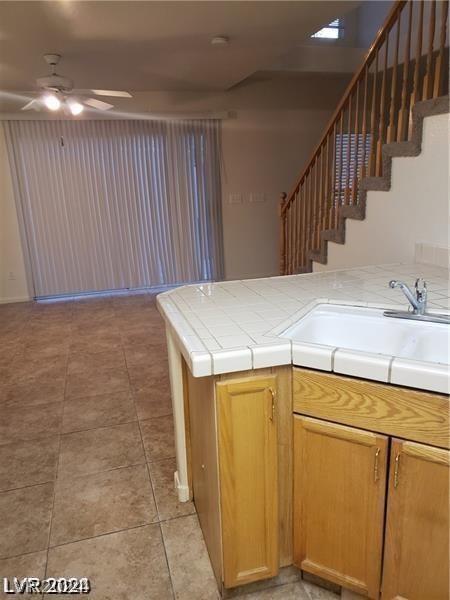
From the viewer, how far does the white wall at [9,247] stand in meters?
5.43

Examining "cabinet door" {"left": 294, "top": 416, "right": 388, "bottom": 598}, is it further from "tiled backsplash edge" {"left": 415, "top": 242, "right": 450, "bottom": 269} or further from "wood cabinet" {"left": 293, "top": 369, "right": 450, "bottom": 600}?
"tiled backsplash edge" {"left": 415, "top": 242, "right": 450, "bottom": 269}

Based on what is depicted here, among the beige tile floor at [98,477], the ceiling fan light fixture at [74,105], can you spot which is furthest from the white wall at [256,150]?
the beige tile floor at [98,477]

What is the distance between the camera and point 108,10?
285 centimetres

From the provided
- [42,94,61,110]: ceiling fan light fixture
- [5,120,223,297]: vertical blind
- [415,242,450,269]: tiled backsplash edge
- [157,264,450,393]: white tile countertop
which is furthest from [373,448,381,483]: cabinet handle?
[5,120,223,297]: vertical blind

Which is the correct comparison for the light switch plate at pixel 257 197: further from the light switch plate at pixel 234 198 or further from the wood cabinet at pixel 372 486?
the wood cabinet at pixel 372 486

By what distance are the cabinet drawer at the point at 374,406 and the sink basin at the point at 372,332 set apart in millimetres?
171

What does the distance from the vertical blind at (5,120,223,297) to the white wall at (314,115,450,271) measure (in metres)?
3.22

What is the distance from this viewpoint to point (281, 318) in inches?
60.1

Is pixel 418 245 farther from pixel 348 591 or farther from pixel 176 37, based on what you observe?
pixel 176 37

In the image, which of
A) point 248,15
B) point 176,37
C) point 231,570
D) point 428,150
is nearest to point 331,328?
point 231,570

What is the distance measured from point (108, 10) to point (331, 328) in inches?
102

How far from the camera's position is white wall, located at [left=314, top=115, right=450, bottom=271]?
232 centimetres

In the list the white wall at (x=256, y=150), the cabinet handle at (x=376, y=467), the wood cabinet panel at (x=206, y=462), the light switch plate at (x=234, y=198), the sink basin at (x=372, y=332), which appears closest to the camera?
the cabinet handle at (x=376, y=467)

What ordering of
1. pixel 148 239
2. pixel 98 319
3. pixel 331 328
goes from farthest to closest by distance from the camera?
pixel 148 239, pixel 98 319, pixel 331 328
